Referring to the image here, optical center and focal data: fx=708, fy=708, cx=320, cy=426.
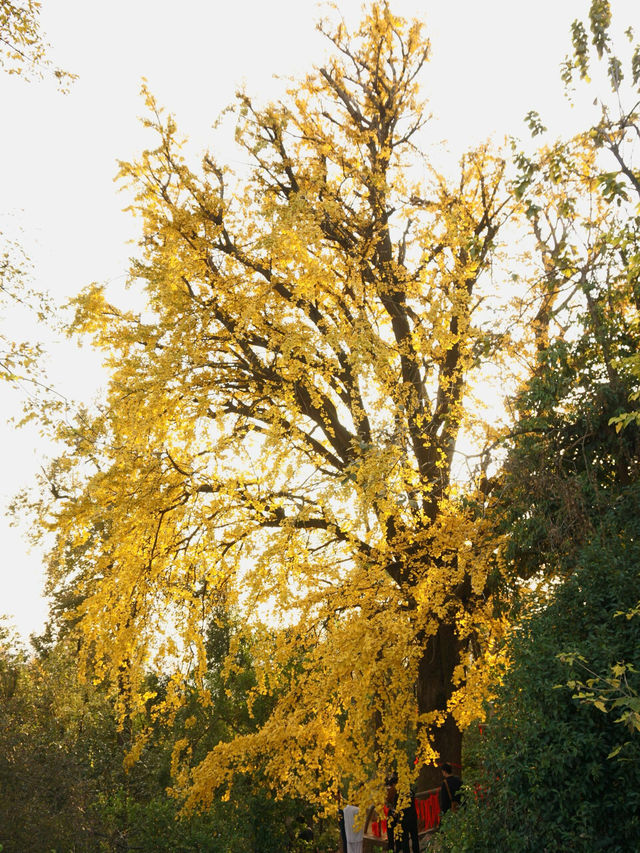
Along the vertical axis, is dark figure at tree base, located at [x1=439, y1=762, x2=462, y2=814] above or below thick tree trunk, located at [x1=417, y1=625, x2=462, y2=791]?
below

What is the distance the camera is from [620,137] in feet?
21.5

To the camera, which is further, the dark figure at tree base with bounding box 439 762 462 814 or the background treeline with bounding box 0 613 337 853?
the dark figure at tree base with bounding box 439 762 462 814

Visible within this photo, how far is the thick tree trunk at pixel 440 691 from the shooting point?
9.39 meters

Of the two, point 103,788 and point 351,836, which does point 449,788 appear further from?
point 103,788

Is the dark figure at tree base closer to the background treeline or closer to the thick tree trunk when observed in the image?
the thick tree trunk

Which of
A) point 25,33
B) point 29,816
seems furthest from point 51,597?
point 25,33

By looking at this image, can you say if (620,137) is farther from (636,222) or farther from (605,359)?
(605,359)

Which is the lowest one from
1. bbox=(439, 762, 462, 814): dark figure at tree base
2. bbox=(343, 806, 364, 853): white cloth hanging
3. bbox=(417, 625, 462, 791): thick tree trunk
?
bbox=(343, 806, 364, 853): white cloth hanging

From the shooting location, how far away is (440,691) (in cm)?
955

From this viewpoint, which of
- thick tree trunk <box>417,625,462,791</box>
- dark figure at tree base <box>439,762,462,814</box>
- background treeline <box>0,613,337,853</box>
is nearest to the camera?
background treeline <box>0,613,337,853</box>

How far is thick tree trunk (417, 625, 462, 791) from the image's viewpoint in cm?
939

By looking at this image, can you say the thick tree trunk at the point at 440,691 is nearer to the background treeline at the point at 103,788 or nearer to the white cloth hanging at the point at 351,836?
the white cloth hanging at the point at 351,836

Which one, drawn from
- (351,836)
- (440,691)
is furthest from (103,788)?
(440,691)

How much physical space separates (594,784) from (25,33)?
7.67 metres
